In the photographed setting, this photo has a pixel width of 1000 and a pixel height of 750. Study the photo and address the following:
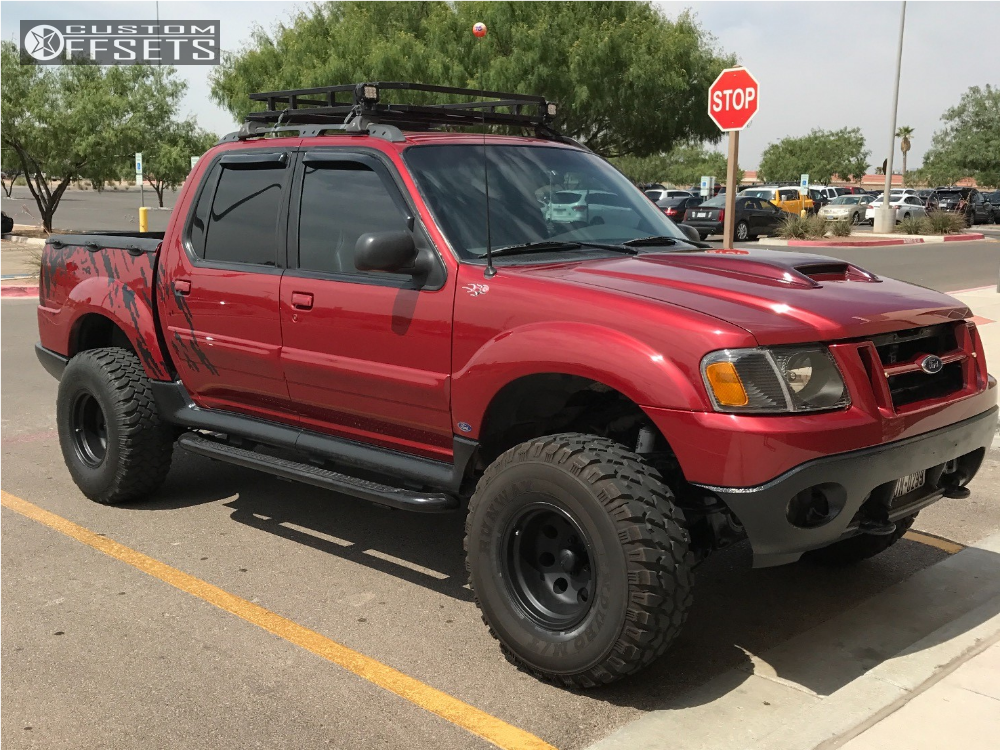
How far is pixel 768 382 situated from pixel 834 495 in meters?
A: 0.44

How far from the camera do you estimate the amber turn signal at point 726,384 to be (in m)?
Result: 3.47

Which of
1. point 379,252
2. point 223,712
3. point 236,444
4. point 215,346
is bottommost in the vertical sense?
point 223,712

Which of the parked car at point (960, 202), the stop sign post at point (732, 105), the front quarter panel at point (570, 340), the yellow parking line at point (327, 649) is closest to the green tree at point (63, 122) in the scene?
the stop sign post at point (732, 105)

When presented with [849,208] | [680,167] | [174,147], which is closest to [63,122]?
[174,147]

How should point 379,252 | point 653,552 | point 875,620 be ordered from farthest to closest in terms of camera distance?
point 875,620 → point 379,252 → point 653,552

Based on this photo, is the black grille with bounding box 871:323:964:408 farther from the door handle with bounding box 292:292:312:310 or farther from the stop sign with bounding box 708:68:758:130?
the stop sign with bounding box 708:68:758:130

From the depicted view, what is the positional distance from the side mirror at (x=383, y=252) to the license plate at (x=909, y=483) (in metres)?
1.99

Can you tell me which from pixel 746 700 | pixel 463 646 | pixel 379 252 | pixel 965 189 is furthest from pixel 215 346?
pixel 965 189

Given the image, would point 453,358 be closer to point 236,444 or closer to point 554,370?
point 554,370

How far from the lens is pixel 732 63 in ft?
118

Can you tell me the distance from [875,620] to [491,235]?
222 centimetres

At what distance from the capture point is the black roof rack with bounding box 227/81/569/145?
16.0 ft

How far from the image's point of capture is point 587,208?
486 cm

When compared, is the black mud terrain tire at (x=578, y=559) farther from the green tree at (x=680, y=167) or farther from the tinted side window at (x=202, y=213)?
the green tree at (x=680, y=167)
